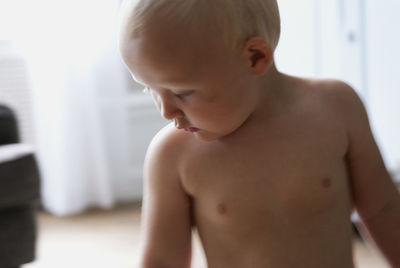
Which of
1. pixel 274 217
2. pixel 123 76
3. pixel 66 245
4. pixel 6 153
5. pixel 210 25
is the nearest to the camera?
pixel 210 25

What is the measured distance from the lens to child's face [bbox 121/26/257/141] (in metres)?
0.62

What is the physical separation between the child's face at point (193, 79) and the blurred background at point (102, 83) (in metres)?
1.39

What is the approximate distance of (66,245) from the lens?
7.55 ft

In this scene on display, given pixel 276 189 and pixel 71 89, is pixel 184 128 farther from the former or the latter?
pixel 71 89

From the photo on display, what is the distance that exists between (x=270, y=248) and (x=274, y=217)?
0.04m

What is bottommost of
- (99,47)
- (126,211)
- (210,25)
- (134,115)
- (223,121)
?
(126,211)

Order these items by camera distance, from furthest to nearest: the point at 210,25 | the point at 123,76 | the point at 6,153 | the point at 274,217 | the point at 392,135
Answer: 1. the point at 123,76
2. the point at 392,135
3. the point at 6,153
4. the point at 274,217
5. the point at 210,25

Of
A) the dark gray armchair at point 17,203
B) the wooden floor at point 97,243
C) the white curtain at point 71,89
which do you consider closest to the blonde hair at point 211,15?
the dark gray armchair at point 17,203

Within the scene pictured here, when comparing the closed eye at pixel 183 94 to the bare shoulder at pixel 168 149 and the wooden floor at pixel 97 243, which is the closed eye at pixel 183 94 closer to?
the bare shoulder at pixel 168 149

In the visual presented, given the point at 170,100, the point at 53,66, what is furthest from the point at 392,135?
the point at 170,100

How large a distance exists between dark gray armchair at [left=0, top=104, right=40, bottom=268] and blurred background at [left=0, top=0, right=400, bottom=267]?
21.9 inches

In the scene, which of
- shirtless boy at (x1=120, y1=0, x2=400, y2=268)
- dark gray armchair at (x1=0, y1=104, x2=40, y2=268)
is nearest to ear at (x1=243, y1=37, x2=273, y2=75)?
shirtless boy at (x1=120, y1=0, x2=400, y2=268)

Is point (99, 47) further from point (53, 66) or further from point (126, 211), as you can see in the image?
point (126, 211)

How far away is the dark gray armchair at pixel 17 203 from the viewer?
147 cm
